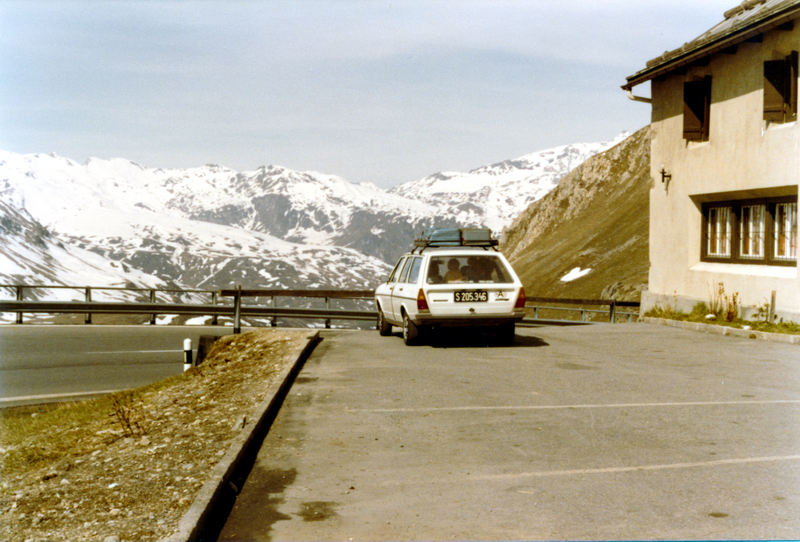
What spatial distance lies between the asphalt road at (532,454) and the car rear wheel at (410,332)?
2.84 metres

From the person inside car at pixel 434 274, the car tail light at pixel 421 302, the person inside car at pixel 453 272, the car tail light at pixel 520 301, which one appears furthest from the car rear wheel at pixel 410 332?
the car tail light at pixel 520 301

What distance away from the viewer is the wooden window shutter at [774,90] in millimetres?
15742

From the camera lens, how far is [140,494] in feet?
17.8

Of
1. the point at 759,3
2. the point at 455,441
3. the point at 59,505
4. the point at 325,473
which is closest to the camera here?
the point at 59,505

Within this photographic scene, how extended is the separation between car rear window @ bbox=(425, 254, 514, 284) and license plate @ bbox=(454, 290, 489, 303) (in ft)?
1.05

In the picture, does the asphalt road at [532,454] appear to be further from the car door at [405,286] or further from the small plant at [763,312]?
the small plant at [763,312]

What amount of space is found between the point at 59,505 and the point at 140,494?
0.53m

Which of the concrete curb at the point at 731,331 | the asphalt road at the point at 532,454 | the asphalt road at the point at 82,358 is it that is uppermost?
the concrete curb at the point at 731,331

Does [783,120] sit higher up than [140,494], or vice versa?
[783,120]

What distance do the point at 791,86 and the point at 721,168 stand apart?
2.61 meters

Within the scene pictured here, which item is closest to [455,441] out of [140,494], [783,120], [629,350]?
[140,494]

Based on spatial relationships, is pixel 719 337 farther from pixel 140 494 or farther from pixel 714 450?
pixel 140 494

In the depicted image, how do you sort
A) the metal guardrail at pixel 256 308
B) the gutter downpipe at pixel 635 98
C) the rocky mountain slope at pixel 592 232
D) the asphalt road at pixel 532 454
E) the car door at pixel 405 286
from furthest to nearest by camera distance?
the rocky mountain slope at pixel 592 232, the metal guardrail at pixel 256 308, the gutter downpipe at pixel 635 98, the car door at pixel 405 286, the asphalt road at pixel 532 454

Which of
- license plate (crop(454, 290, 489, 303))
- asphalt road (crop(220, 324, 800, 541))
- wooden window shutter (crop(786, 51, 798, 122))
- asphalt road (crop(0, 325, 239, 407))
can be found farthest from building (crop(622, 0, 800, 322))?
asphalt road (crop(0, 325, 239, 407))
